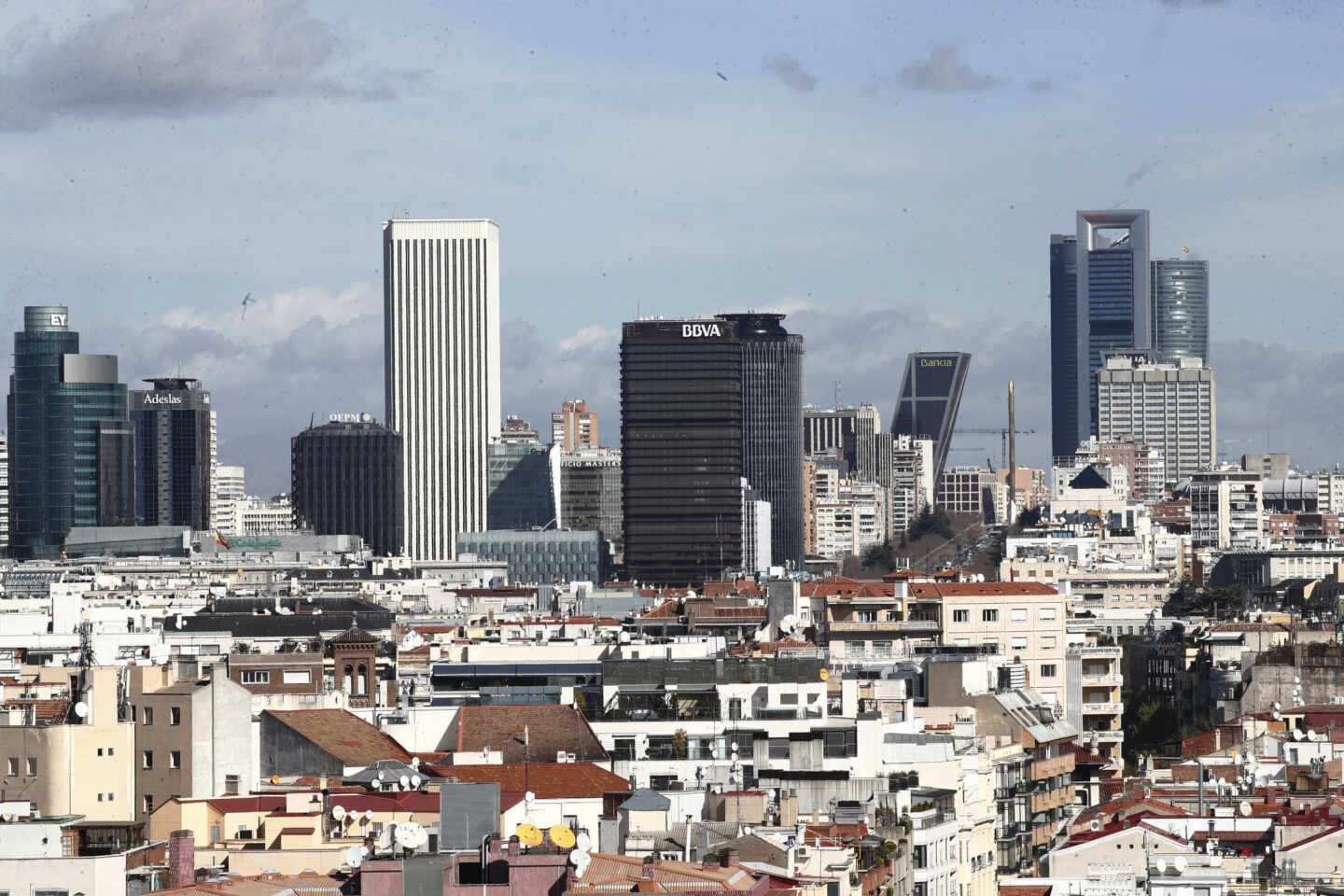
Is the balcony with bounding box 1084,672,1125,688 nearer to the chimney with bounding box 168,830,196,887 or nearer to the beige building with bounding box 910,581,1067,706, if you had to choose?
the beige building with bounding box 910,581,1067,706

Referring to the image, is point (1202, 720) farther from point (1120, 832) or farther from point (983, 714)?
point (1120, 832)

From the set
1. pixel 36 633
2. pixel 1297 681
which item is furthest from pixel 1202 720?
pixel 36 633

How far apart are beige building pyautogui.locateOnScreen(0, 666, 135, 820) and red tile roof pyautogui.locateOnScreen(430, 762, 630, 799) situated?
19.7ft

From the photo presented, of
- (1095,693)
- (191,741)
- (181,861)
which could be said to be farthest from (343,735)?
(1095,693)

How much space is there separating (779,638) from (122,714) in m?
57.6

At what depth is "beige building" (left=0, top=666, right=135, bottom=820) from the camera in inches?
2359

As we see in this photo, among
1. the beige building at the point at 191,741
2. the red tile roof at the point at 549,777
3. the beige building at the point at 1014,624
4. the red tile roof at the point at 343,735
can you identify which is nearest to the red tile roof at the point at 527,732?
the red tile roof at the point at 343,735

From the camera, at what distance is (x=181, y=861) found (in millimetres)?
44469

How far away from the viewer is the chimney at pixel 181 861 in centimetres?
4428

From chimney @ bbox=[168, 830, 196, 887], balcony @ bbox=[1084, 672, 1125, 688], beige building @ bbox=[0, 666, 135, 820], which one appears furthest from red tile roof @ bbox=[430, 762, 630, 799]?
balcony @ bbox=[1084, 672, 1125, 688]

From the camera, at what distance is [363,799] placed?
55375mm

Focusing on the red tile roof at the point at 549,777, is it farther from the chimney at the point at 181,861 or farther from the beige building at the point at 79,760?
the chimney at the point at 181,861

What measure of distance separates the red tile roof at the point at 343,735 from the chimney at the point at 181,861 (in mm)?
21712

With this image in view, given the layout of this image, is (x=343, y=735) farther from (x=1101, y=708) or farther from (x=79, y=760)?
(x=1101, y=708)
